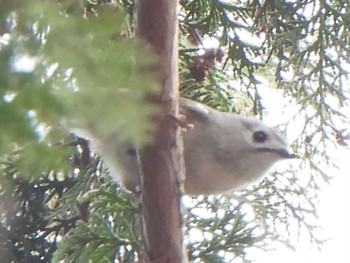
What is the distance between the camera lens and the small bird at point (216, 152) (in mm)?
1096

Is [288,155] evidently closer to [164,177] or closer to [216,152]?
[216,152]

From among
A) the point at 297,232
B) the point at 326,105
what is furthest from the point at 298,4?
the point at 297,232

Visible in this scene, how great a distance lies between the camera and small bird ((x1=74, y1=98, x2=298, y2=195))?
43.1 inches

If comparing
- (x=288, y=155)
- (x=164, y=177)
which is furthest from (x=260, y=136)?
(x=164, y=177)

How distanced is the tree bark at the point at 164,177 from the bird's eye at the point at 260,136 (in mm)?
635

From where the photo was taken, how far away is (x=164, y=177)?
64 cm

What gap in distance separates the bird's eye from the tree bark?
0.64 m

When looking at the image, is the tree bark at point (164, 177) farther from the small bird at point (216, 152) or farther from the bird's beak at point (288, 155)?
the bird's beak at point (288, 155)

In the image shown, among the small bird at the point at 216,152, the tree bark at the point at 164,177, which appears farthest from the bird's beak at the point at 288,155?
the tree bark at the point at 164,177

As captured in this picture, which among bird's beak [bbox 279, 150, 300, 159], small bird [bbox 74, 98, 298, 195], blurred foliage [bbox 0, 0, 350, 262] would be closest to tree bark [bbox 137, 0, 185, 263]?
blurred foliage [bbox 0, 0, 350, 262]

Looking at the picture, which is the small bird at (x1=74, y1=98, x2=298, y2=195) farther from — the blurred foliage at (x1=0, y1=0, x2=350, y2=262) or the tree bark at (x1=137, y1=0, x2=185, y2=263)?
the tree bark at (x1=137, y1=0, x2=185, y2=263)

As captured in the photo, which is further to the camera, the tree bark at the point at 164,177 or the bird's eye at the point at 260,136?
the bird's eye at the point at 260,136

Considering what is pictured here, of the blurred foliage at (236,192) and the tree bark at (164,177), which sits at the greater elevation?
the blurred foliage at (236,192)

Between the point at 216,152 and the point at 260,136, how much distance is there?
95mm
